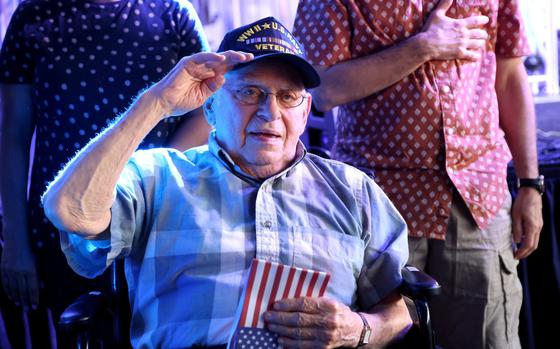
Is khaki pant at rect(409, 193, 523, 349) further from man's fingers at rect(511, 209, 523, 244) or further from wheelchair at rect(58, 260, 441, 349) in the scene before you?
wheelchair at rect(58, 260, 441, 349)

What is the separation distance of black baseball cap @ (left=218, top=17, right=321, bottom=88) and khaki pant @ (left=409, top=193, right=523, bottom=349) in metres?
0.68

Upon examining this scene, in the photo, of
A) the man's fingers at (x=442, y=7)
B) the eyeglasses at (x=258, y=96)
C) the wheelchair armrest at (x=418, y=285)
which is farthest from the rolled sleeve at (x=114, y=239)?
the man's fingers at (x=442, y=7)

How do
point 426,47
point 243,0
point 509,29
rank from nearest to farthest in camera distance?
point 426,47 < point 509,29 < point 243,0

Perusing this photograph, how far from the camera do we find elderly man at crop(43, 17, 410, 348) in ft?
4.81

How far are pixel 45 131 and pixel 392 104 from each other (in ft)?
3.40

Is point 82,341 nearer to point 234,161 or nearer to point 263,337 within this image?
point 263,337

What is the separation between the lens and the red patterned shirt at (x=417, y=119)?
6.45ft

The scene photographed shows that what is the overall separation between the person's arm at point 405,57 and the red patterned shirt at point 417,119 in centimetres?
4

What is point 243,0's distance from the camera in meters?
3.78

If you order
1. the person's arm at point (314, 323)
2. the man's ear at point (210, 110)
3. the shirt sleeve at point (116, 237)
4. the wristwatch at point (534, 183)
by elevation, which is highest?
the man's ear at point (210, 110)

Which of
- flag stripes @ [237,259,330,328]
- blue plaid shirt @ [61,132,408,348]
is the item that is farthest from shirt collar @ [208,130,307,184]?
flag stripes @ [237,259,330,328]

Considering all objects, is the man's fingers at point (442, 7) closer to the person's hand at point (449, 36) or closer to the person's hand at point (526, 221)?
the person's hand at point (449, 36)

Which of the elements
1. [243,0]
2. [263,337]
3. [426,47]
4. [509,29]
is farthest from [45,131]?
[243,0]

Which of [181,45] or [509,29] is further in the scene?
[509,29]
